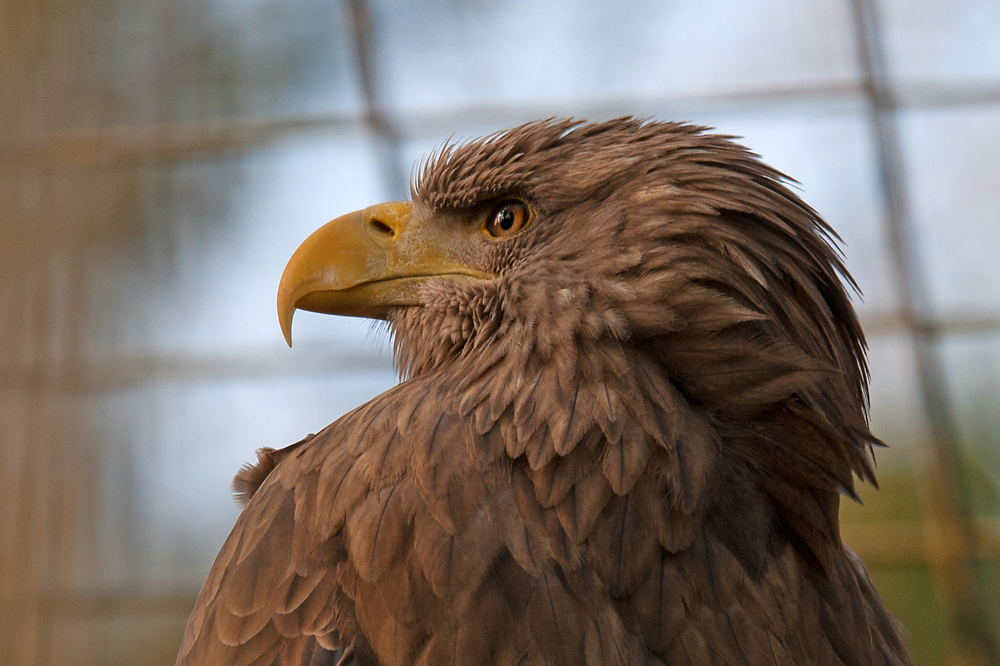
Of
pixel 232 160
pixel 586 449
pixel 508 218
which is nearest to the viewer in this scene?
pixel 586 449

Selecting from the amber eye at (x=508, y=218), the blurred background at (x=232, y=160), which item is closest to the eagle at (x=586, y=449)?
the amber eye at (x=508, y=218)

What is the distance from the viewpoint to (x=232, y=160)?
6.57 metres

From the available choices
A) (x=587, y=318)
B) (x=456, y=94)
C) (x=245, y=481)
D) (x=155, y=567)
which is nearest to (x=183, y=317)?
(x=155, y=567)

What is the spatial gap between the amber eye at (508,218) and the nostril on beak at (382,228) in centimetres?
19

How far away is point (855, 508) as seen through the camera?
752cm

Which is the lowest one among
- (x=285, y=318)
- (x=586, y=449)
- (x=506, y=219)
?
(x=586, y=449)

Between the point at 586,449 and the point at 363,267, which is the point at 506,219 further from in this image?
the point at 586,449

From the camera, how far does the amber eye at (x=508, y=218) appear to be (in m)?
1.69

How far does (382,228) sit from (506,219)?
26 centimetres

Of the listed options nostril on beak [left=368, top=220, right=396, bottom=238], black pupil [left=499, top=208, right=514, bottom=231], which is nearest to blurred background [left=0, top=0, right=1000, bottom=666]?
nostril on beak [left=368, top=220, right=396, bottom=238]

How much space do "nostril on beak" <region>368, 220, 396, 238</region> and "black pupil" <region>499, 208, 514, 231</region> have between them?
23 cm

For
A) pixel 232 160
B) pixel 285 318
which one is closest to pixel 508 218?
pixel 285 318

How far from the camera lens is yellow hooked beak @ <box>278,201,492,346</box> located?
172cm

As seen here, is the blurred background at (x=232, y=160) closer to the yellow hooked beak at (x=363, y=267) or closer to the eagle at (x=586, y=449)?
the yellow hooked beak at (x=363, y=267)
